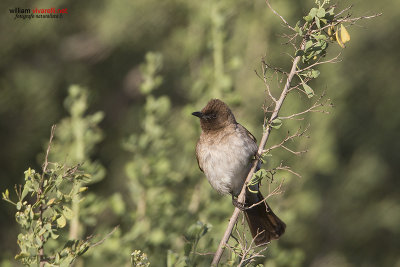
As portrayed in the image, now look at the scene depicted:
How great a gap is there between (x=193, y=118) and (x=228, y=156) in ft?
2.56

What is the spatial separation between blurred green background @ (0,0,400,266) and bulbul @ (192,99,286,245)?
0.58 ft

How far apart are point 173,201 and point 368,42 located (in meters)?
5.80

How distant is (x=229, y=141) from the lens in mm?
4547

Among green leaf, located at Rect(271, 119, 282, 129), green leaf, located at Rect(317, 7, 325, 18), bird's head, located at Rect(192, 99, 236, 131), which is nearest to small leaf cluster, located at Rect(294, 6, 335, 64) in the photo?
green leaf, located at Rect(317, 7, 325, 18)

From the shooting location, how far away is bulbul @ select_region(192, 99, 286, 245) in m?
4.48

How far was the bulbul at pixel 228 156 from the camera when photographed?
14.7 feet

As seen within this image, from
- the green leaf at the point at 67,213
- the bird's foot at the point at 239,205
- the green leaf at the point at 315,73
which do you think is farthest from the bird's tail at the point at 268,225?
the green leaf at the point at 67,213

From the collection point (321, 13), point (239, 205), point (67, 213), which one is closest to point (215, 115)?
point (239, 205)

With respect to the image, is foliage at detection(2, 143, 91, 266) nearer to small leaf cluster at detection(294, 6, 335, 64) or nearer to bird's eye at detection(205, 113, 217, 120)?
small leaf cluster at detection(294, 6, 335, 64)

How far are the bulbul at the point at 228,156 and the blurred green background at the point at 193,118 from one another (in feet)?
0.58

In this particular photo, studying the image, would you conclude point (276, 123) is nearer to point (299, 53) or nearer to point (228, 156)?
point (299, 53)

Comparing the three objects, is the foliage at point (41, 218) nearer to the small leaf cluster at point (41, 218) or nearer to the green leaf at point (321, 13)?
the small leaf cluster at point (41, 218)

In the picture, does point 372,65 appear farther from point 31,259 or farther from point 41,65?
point 31,259

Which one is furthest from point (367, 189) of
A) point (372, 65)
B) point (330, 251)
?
point (372, 65)
